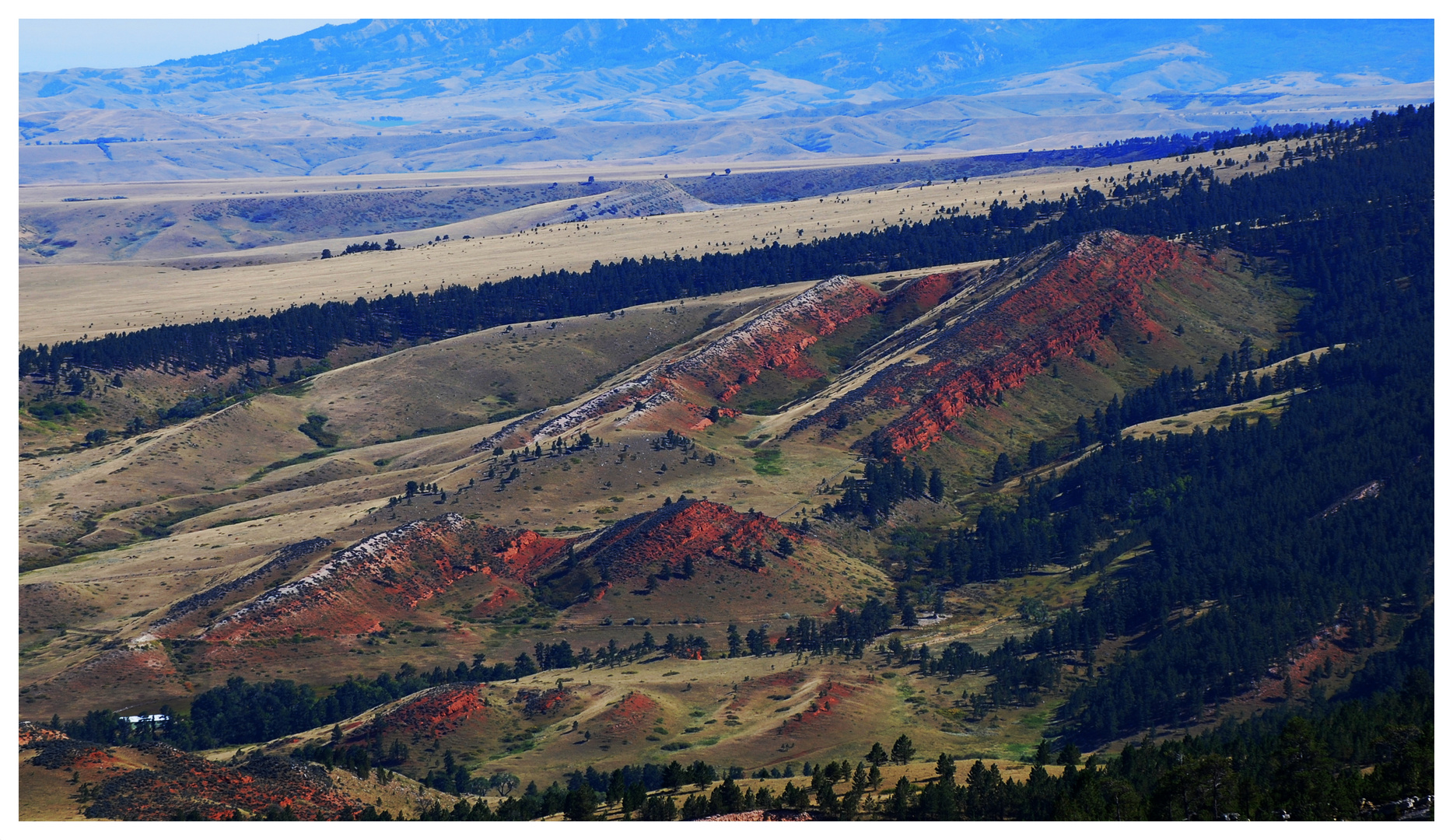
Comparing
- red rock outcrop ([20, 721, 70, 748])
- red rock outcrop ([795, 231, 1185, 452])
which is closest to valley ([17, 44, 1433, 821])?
red rock outcrop ([795, 231, 1185, 452])

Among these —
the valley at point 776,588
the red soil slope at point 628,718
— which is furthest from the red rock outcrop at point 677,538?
the red soil slope at point 628,718

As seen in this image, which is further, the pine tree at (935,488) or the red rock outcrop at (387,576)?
the pine tree at (935,488)

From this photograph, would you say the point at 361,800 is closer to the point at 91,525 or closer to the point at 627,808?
the point at 627,808

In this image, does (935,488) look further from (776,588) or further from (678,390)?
(678,390)

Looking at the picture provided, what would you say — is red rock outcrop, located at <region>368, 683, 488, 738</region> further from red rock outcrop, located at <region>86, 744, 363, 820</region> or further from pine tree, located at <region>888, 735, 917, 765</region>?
pine tree, located at <region>888, 735, 917, 765</region>

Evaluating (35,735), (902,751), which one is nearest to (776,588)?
(902,751)

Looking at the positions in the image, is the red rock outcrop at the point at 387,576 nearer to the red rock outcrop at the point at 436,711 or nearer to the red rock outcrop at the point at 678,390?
the red rock outcrop at the point at 436,711

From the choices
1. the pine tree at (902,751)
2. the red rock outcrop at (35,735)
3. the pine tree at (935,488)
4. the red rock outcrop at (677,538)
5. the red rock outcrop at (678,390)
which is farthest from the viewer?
the red rock outcrop at (678,390)
